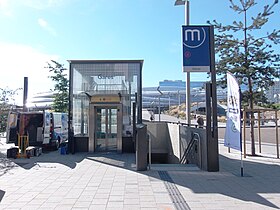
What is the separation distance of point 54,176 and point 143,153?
8.43 feet

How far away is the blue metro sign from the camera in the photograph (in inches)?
331

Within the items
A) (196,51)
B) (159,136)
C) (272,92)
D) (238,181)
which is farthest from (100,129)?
(272,92)

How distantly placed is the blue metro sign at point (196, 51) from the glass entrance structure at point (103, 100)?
15.3ft

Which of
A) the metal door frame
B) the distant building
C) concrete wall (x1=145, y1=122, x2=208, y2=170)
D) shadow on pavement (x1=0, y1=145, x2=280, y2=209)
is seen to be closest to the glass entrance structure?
the metal door frame

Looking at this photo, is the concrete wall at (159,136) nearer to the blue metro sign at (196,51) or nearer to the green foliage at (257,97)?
the green foliage at (257,97)

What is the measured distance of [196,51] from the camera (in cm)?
843

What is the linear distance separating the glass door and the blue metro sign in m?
5.58

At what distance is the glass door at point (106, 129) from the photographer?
12.9m

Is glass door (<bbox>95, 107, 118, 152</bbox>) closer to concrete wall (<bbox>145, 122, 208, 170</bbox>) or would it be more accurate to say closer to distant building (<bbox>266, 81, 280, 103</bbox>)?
concrete wall (<bbox>145, 122, 208, 170</bbox>)

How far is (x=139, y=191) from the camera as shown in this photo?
5707 millimetres

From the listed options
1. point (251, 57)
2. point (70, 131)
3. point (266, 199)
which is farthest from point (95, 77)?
point (266, 199)

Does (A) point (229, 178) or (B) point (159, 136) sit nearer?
(A) point (229, 178)

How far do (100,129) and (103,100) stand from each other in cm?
144

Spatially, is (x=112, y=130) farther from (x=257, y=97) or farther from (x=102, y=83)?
(x=257, y=97)
